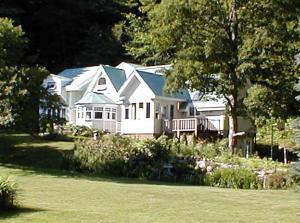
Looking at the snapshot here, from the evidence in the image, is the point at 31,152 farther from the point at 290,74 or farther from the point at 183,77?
the point at 290,74

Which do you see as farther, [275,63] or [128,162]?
[275,63]

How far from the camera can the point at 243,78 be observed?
30156mm

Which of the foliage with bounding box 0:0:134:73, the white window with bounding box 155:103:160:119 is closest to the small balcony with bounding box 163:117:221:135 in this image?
the white window with bounding box 155:103:160:119

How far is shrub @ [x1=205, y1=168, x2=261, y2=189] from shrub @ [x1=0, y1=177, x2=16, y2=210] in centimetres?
1172

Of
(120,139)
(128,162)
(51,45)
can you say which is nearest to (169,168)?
(128,162)

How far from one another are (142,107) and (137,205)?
30.5 metres

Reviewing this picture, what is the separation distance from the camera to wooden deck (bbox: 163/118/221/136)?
41031 mm

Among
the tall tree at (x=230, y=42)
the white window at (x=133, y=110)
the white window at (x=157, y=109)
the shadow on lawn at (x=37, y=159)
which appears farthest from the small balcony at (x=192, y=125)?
the shadow on lawn at (x=37, y=159)

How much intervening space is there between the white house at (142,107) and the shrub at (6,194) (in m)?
26.7

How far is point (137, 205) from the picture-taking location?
14758 millimetres

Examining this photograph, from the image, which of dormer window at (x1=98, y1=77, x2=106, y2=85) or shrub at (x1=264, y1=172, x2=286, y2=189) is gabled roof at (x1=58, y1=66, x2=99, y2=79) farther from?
shrub at (x1=264, y1=172, x2=286, y2=189)

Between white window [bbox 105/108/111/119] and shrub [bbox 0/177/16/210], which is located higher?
white window [bbox 105/108/111/119]

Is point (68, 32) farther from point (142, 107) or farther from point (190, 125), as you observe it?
point (190, 125)

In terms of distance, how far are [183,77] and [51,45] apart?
43677mm
